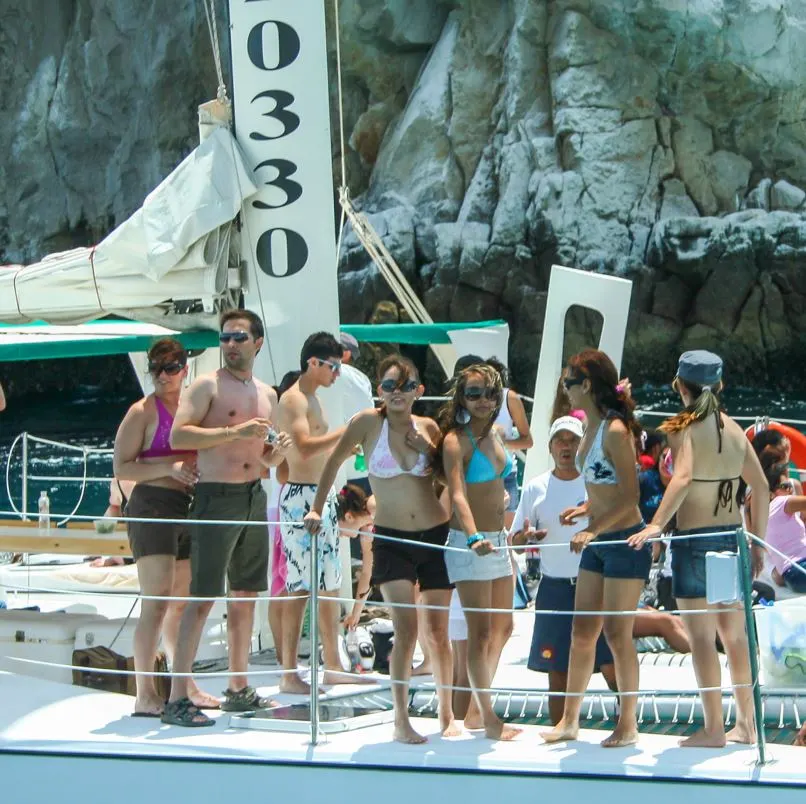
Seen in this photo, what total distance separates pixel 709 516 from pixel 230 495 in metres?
1.91

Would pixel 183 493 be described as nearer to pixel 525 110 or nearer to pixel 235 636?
pixel 235 636

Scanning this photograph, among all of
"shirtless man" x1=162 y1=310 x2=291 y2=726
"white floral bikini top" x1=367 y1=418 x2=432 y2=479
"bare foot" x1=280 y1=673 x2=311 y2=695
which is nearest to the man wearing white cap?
"white floral bikini top" x1=367 y1=418 x2=432 y2=479

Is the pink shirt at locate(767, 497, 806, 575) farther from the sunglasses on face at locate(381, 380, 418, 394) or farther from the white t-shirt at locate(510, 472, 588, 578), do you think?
the sunglasses on face at locate(381, 380, 418, 394)

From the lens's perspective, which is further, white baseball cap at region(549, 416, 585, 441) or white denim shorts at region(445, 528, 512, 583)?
white baseball cap at region(549, 416, 585, 441)

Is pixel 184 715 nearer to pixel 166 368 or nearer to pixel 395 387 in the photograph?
pixel 166 368

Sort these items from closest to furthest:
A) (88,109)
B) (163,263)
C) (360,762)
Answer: (360,762) → (163,263) → (88,109)

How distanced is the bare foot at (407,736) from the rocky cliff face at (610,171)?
24.1 meters

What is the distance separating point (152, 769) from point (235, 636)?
713 millimetres

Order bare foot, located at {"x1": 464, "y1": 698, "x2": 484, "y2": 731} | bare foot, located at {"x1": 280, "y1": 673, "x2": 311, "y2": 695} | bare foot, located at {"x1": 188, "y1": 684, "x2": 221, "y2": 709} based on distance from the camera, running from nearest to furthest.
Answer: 1. bare foot, located at {"x1": 464, "y1": 698, "x2": 484, "y2": 731}
2. bare foot, located at {"x1": 188, "y1": 684, "x2": 221, "y2": 709}
3. bare foot, located at {"x1": 280, "y1": 673, "x2": 311, "y2": 695}

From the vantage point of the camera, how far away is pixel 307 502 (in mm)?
5820

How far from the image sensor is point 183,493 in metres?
5.56

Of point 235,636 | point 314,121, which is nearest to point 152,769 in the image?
point 235,636

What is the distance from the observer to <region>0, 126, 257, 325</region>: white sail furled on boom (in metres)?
6.76

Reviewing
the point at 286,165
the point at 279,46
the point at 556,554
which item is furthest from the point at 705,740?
the point at 279,46
